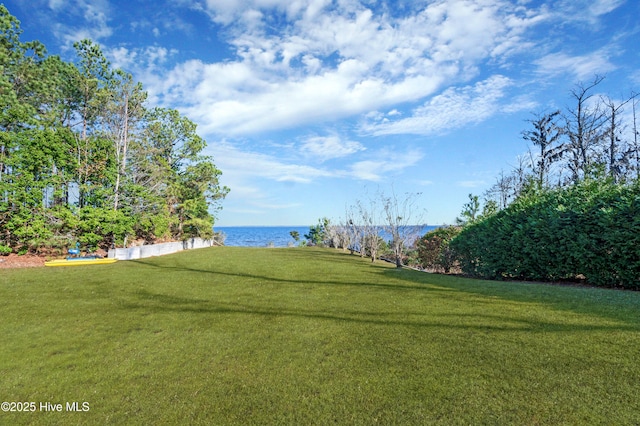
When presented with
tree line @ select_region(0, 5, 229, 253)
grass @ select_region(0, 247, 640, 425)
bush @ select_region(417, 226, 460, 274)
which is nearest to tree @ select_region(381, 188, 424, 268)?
bush @ select_region(417, 226, 460, 274)

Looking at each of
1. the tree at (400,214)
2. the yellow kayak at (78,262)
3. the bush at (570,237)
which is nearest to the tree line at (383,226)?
the tree at (400,214)

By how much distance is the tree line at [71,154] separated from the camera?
12.1 m

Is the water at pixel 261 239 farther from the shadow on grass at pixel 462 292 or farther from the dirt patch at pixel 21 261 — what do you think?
the dirt patch at pixel 21 261

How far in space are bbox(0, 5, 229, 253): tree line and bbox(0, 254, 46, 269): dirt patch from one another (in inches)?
13.1

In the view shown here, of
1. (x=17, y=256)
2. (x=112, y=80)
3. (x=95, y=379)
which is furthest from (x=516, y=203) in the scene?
(x=112, y=80)

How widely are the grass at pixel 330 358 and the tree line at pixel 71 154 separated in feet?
28.8

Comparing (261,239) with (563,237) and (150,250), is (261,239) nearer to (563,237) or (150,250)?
(150,250)

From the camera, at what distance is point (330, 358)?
3.42 m

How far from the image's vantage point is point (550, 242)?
742 centimetres

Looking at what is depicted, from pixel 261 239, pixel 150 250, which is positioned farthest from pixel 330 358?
pixel 261 239

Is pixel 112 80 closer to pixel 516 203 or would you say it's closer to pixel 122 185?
pixel 122 185

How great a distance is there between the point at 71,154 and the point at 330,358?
15.7 meters

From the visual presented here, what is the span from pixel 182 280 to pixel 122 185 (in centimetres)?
1041

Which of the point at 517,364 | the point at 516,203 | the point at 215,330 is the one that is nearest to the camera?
the point at 517,364
